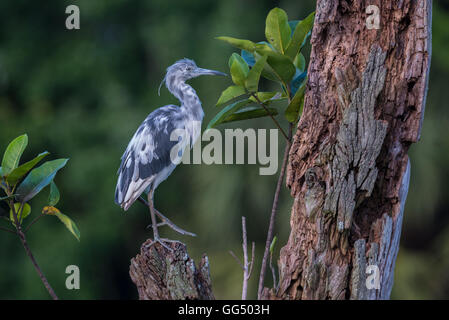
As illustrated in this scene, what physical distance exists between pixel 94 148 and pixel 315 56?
5263mm

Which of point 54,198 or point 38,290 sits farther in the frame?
point 38,290

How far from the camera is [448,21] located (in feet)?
20.2

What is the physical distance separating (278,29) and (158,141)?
92 cm

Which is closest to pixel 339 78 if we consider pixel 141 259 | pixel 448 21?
pixel 141 259

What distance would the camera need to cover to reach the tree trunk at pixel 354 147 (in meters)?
1.67

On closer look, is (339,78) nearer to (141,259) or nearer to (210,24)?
(141,259)

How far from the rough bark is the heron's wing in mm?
632

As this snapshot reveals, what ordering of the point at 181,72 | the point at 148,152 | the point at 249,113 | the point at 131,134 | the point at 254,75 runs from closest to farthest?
the point at 254,75 → the point at 249,113 → the point at 148,152 → the point at 181,72 → the point at 131,134

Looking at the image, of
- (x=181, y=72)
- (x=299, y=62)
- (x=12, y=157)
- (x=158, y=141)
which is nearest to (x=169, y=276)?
(x=12, y=157)

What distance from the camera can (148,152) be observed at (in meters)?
2.47

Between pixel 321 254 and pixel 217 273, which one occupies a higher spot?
pixel 321 254

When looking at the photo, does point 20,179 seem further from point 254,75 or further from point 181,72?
point 181,72

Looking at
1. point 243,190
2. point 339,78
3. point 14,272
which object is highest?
point 339,78

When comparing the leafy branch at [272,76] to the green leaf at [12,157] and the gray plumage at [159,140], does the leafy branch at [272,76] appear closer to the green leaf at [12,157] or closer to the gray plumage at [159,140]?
the green leaf at [12,157]
